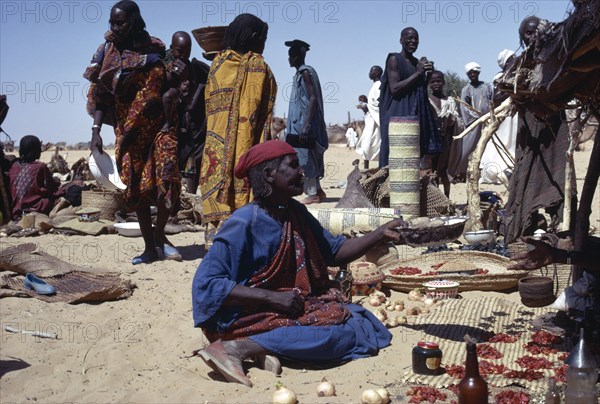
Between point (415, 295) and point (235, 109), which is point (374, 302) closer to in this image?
point (415, 295)

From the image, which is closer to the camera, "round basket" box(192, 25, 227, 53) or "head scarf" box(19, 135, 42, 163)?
"round basket" box(192, 25, 227, 53)

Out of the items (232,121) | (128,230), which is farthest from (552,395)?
(128,230)

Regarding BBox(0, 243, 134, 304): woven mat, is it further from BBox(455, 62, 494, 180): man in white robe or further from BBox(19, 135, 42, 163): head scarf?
BBox(455, 62, 494, 180): man in white robe

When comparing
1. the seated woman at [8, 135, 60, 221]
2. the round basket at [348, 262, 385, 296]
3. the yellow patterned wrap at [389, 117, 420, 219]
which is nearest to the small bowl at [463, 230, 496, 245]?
the yellow patterned wrap at [389, 117, 420, 219]

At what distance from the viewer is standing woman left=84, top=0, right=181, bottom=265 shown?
21.5ft

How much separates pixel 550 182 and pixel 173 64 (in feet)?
13.2

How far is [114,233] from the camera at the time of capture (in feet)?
29.0

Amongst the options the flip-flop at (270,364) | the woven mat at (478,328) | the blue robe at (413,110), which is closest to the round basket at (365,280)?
the woven mat at (478,328)

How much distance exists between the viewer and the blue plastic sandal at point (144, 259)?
689 centimetres

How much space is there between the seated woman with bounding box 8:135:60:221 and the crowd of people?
16 mm

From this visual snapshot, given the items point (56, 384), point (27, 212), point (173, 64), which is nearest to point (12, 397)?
point (56, 384)

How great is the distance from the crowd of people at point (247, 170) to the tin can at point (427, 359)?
42 cm

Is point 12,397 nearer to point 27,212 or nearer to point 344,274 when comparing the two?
point 344,274

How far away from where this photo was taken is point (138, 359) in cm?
460
